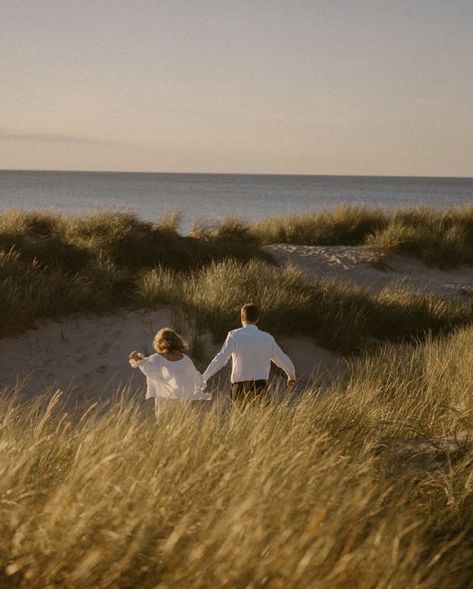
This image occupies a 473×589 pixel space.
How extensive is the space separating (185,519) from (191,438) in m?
0.92

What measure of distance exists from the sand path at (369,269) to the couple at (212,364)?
8243 mm

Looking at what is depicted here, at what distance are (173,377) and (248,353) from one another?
2.51ft

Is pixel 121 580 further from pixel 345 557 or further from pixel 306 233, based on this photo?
pixel 306 233

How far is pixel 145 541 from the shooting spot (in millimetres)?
2979

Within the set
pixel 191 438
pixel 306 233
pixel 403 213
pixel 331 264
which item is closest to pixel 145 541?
pixel 191 438

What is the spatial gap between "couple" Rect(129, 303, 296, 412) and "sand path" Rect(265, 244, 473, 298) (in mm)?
8243

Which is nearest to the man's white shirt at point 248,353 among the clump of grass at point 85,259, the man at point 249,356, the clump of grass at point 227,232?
the man at point 249,356

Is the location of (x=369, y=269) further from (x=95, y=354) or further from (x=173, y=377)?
(x=173, y=377)

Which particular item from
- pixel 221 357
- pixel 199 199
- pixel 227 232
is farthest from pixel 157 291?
pixel 199 199

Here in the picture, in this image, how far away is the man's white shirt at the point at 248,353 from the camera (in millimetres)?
7055

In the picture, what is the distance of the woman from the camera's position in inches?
259

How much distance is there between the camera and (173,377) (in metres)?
6.58

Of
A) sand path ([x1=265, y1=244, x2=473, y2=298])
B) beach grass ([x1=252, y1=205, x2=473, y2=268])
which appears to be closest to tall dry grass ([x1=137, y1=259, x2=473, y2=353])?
sand path ([x1=265, y1=244, x2=473, y2=298])

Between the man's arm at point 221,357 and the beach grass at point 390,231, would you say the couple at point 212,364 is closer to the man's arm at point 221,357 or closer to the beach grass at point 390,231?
the man's arm at point 221,357
